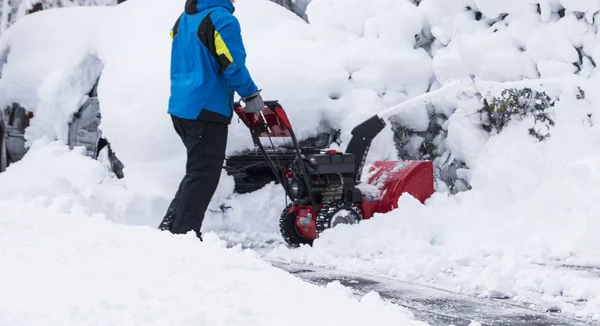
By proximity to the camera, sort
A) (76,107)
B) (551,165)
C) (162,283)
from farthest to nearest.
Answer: (76,107), (551,165), (162,283)

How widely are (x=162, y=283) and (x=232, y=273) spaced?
1.28 feet

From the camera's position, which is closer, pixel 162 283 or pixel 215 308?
pixel 215 308

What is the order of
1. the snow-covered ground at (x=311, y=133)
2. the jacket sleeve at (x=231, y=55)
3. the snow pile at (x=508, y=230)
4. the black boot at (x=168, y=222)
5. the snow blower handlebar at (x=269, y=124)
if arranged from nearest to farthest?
the snow-covered ground at (x=311, y=133) → the snow pile at (x=508, y=230) → the jacket sleeve at (x=231, y=55) → the black boot at (x=168, y=222) → the snow blower handlebar at (x=269, y=124)

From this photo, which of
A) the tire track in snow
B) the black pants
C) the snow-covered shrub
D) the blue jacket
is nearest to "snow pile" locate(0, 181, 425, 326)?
the tire track in snow

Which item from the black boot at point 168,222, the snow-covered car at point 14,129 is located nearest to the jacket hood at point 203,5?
the black boot at point 168,222

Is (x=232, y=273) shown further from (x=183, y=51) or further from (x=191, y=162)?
(x=183, y=51)

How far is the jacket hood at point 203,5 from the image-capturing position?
5305 mm

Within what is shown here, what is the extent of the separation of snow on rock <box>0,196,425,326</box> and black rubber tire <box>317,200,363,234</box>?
160cm

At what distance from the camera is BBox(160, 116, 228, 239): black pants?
17.0 feet

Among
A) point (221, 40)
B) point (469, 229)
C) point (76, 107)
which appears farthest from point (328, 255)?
point (76, 107)

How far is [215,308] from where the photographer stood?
2551mm

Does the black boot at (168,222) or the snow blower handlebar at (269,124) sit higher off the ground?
the snow blower handlebar at (269,124)

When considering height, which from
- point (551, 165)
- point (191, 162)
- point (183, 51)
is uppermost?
point (183, 51)

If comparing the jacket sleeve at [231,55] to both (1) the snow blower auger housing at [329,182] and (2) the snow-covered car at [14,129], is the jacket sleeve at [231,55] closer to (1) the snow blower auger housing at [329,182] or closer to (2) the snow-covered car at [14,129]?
(1) the snow blower auger housing at [329,182]
